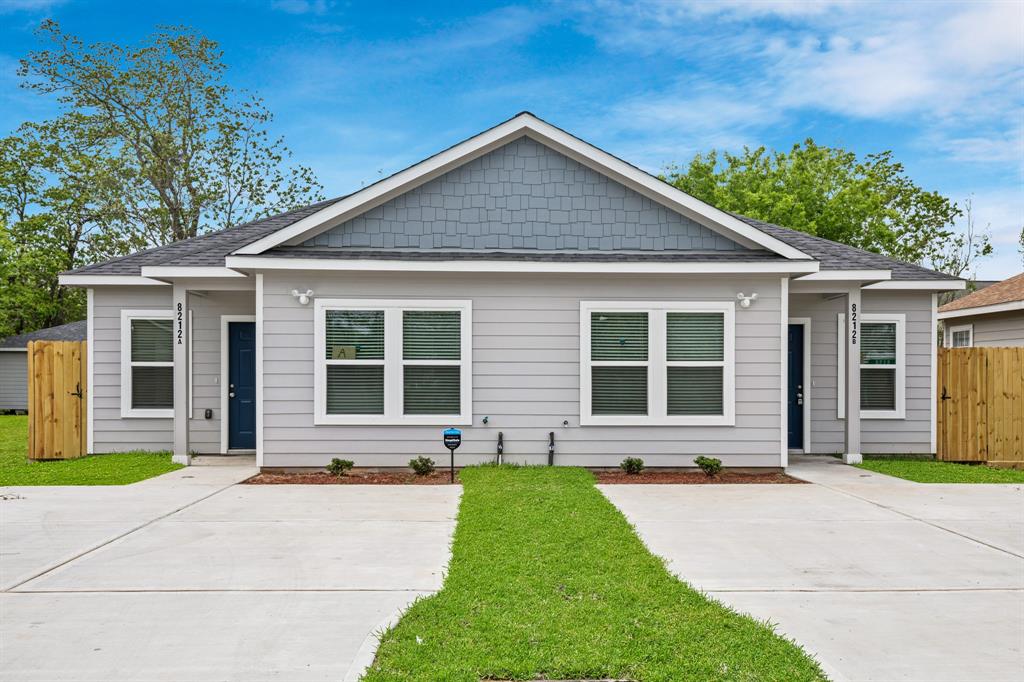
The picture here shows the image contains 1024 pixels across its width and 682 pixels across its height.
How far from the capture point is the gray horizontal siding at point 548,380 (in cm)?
963

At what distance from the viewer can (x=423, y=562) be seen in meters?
5.40

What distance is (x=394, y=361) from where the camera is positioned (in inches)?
378

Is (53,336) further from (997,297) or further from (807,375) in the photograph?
(997,297)

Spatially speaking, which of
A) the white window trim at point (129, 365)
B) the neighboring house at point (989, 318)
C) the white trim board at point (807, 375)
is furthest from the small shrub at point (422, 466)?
the neighboring house at point (989, 318)

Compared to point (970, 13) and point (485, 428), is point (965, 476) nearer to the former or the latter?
point (485, 428)

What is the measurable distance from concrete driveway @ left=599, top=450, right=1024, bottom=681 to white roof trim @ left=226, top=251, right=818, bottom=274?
2.92 meters

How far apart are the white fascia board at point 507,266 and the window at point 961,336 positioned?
9.62 m

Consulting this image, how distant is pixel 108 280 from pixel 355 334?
435cm

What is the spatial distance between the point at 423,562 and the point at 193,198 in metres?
26.1

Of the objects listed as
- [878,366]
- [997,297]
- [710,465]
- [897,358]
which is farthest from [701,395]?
[997,297]

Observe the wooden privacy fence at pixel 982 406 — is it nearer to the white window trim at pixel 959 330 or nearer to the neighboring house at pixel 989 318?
the neighboring house at pixel 989 318

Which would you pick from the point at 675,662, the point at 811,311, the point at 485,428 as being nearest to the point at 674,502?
the point at 485,428

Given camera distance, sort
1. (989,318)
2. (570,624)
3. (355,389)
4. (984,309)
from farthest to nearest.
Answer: (989,318) < (984,309) < (355,389) < (570,624)

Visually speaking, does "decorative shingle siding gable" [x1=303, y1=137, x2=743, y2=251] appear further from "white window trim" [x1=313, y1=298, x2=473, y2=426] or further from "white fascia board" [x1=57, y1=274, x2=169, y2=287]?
"white fascia board" [x1=57, y1=274, x2=169, y2=287]
